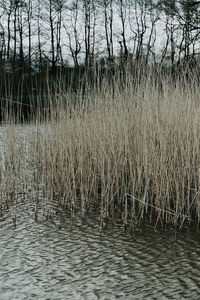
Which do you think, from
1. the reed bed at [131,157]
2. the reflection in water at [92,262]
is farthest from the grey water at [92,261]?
the reed bed at [131,157]

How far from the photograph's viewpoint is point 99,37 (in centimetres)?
2195

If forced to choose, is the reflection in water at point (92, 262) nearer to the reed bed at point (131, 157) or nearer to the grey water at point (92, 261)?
the grey water at point (92, 261)

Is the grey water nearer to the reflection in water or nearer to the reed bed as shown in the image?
the reflection in water

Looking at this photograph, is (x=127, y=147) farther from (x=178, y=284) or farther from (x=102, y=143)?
(x=178, y=284)

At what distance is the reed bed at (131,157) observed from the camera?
303 centimetres

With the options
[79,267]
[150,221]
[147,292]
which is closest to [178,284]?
[147,292]

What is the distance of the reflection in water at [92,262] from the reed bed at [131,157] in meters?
0.17

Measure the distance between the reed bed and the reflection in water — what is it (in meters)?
0.17

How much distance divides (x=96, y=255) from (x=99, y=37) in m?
20.5

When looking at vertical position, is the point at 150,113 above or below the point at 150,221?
above

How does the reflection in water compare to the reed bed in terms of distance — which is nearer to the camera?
the reflection in water

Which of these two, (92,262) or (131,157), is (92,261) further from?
(131,157)

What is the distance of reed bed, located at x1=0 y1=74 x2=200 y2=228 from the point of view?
3.03 m

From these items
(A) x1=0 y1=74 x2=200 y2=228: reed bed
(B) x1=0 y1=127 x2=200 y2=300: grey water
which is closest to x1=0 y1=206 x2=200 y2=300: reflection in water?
(B) x1=0 y1=127 x2=200 y2=300: grey water
